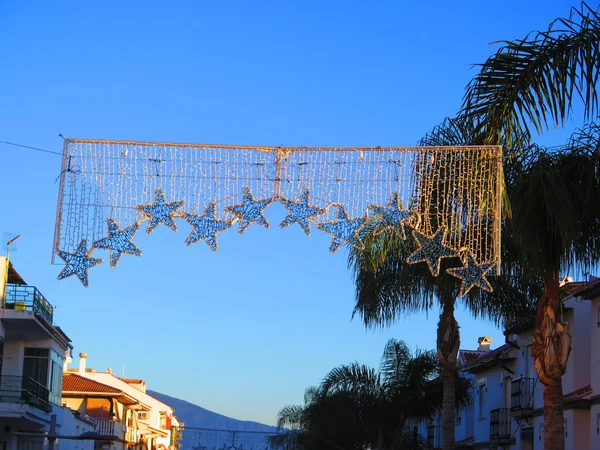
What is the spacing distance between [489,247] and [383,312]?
39.4 feet

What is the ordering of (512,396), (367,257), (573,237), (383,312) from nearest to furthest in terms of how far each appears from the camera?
1. (573,237)
2. (367,257)
3. (383,312)
4. (512,396)

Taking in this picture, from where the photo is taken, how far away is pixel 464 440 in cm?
4169

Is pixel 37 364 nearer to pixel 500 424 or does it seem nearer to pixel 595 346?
pixel 500 424

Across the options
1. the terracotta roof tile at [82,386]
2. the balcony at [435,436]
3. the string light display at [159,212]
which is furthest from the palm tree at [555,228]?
the terracotta roof tile at [82,386]

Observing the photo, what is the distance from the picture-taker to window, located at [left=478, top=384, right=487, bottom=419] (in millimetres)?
39375

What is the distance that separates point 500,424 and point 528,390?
3.35 metres

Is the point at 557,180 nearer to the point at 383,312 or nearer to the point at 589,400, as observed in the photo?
the point at 383,312

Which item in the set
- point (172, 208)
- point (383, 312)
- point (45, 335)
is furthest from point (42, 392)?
point (172, 208)

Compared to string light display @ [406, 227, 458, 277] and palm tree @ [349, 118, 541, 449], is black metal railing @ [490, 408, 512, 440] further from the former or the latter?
string light display @ [406, 227, 458, 277]

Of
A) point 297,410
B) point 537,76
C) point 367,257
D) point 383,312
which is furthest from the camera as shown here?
point 297,410

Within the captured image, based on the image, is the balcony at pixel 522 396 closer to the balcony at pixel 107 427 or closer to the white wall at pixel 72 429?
the white wall at pixel 72 429

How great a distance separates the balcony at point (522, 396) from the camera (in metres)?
32.4

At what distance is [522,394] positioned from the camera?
33406 millimetres

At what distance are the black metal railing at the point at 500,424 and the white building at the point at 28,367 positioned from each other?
14762 millimetres
